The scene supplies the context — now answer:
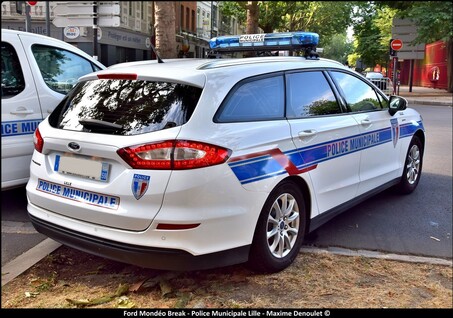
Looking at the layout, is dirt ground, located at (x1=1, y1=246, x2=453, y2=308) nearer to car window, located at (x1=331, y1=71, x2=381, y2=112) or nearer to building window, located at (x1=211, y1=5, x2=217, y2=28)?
car window, located at (x1=331, y1=71, x2=381, y2=112)

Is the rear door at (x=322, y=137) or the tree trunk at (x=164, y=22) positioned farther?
the rear door at (x=322, y=137)

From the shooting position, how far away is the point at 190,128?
2934 millimetres

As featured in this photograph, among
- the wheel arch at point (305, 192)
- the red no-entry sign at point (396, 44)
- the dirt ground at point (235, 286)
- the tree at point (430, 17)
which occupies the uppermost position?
the tree at point (430, 17)

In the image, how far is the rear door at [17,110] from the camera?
4.41m

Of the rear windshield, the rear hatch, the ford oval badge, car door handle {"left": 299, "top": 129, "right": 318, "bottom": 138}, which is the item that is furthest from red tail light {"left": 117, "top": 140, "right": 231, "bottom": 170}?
car door handle {"left": 299, "top": 129, "right": 318, "bottom": 138}

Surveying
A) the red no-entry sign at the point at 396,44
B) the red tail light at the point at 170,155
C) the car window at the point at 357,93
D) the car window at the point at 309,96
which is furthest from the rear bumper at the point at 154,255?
the red no-entry sign at the point at 396,44

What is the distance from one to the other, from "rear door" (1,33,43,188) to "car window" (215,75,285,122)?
234 cm

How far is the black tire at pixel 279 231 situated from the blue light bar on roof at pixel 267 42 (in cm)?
164

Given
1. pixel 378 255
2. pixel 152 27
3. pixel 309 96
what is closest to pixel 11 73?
pixel 152 27

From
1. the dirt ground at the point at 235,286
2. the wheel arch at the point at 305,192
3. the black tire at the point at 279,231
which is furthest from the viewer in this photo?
the wheel arch at the point at 305,192

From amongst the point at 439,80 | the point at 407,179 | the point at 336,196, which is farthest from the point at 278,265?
the point at 439,80

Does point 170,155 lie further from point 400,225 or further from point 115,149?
point 400,225

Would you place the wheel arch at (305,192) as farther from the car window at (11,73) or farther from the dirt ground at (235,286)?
the car window at (11,73)

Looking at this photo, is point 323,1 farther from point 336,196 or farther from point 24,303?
point 24,303
